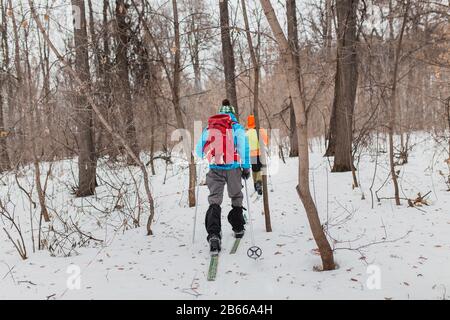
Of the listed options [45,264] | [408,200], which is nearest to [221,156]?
[45,264]

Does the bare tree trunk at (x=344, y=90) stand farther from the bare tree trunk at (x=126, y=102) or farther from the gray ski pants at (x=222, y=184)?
the bare tree trunk at (x=126, y=102)

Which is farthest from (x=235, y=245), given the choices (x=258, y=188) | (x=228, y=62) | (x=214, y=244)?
(x=228, y=62)

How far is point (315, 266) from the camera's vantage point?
3410mm

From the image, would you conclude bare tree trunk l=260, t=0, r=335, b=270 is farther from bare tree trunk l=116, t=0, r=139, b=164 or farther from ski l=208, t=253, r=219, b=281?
bare tree trunk l=116, t=0, r=139, b=164

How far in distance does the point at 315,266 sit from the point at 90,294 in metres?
2.05

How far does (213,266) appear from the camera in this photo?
3.60m

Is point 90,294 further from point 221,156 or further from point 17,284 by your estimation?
point 221,156

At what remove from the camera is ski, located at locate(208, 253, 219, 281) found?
3.39 m

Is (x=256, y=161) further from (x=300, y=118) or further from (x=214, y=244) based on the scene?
(x=300, y=118)

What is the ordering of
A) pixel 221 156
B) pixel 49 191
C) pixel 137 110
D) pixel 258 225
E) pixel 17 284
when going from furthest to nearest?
pixel 137 110 < pixel 49 191 < pixel 258 225 < pixel 221 156 < pixel 17 284

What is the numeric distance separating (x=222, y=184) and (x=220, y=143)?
0.50m

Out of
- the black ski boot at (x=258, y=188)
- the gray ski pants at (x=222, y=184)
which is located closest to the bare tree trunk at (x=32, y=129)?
the gray ski pants at (x=222, y=184)

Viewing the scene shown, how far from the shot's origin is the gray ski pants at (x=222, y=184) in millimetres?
4299

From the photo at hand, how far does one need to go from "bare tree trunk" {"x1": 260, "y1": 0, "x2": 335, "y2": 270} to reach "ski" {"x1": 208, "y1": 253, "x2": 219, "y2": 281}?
40.7 inches
